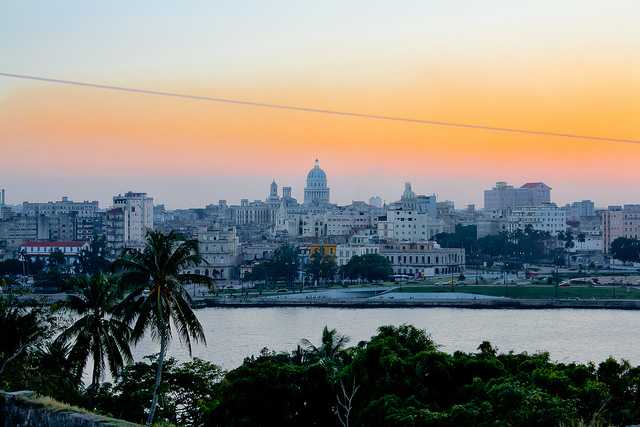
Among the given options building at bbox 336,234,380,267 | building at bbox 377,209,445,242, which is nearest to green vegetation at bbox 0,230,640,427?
building at bbox 336,234,380,267

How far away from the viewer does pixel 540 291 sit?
34094mm

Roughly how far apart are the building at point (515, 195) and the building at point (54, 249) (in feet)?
129

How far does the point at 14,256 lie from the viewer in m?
47.1

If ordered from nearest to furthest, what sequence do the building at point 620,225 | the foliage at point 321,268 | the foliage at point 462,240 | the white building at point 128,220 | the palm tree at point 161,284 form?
the palm tree at point 161,284, the foliage at point 321,268, the white building at point 128,220, the foliage at point 462,240, the building at point 620,225

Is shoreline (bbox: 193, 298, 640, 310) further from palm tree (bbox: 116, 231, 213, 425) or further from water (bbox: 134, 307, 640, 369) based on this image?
palm tree (bbox: 116, 231, 213, 425)

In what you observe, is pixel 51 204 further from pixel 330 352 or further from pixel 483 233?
pixel 330 352

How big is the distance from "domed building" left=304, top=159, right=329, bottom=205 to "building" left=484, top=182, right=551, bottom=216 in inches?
452

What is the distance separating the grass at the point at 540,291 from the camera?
33.0m

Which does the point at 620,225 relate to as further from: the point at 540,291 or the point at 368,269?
the point at 540,291

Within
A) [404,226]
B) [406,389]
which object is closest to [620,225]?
[404,226]

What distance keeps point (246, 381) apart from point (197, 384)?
1623mm

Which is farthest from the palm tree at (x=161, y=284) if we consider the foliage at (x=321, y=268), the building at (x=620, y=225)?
the building at (x=620, y=225)

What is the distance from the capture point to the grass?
33.0 meters

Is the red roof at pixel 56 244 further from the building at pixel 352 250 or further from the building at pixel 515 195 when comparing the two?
the building at pixel 515 195
